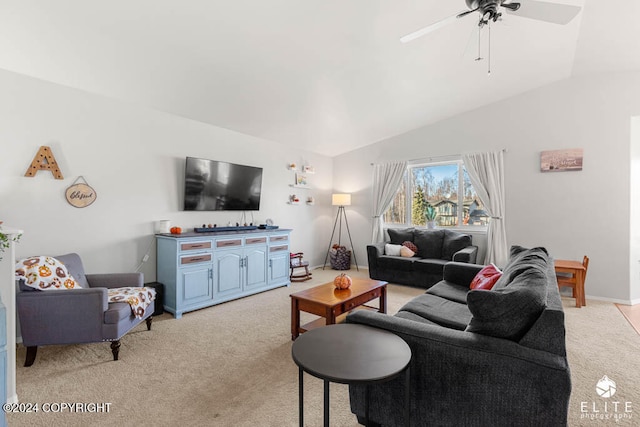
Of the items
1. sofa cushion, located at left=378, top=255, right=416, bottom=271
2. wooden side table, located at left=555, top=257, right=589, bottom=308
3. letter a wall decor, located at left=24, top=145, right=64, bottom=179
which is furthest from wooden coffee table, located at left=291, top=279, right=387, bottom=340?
letter a wall decor, located at left=24, top=145, right=64, bottom=179

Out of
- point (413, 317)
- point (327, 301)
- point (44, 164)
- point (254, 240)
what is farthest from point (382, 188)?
Answer: point (44, 164)

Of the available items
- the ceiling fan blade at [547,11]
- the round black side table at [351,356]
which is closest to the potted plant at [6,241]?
the round black side table at [351,356]

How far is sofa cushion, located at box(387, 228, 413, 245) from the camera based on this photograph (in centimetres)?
549

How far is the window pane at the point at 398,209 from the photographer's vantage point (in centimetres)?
602

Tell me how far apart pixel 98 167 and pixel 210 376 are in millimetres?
2624

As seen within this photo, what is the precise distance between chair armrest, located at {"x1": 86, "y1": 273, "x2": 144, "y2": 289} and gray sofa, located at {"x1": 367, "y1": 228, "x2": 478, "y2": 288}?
11.5ft

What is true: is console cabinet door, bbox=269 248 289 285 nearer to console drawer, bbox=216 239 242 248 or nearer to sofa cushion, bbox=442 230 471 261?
console drawer, bbox=216 239 242 248

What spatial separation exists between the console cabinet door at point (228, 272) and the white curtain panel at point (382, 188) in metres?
2.95

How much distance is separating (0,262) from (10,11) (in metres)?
1.82

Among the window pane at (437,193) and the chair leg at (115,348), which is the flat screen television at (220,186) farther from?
the window pane at (437,193)

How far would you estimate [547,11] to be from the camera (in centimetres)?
213

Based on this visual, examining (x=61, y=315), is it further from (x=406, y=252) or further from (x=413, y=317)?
(x=406, y=252)

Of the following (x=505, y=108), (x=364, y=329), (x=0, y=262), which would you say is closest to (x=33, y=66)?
(x=0, y=262)

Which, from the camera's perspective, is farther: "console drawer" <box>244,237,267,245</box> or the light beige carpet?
"console drawer" <box>244,237,267,245</box>
